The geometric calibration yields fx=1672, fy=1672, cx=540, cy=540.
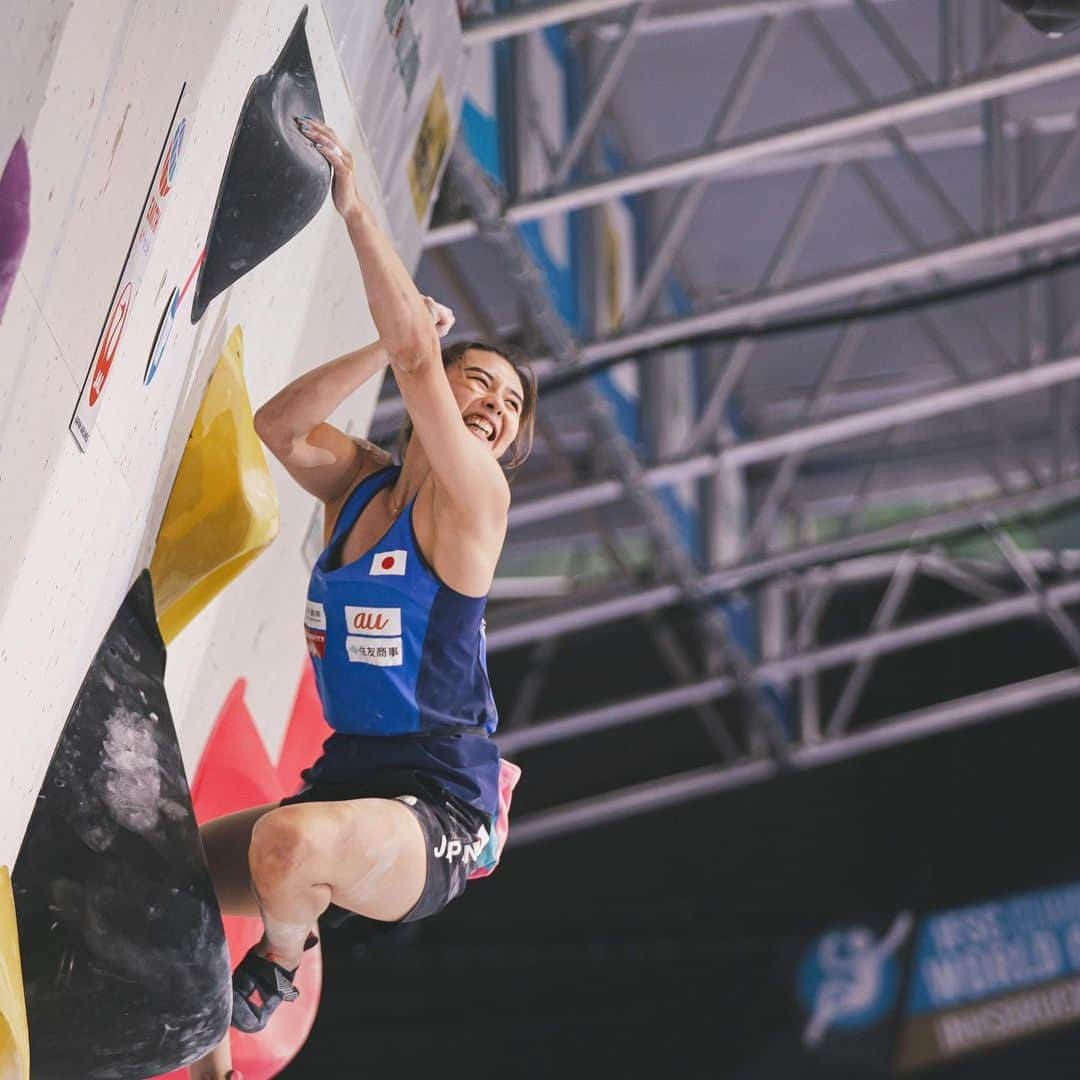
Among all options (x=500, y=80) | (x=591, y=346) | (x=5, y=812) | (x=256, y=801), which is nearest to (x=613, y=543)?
(x=591, y=346)

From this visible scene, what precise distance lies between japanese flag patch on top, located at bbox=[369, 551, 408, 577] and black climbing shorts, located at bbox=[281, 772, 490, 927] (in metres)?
0.28

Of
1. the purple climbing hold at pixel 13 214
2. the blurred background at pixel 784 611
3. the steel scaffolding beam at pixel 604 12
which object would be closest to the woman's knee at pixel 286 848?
the purple climbing hold at pixel 13 214

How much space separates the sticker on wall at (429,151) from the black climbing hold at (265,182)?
0.86 m

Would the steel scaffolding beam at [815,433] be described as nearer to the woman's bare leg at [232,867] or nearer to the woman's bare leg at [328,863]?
the woman's bare leg at [232,867]

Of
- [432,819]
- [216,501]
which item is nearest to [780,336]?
[216,501]

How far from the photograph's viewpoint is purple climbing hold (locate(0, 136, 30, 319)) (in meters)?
1.50

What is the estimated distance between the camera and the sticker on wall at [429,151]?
317 centimetres

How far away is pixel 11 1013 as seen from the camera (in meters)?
1.71

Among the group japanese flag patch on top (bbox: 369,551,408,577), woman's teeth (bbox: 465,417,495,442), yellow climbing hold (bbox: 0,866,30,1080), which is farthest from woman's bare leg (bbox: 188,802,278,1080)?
woman's teeth (bbox: 465,417,495,442)

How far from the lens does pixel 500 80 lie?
14.9 ft

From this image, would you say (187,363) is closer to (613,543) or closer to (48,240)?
(48,240)

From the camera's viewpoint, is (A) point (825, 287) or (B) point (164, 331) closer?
(B) point (164, 331)

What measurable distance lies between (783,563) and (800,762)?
5.62ft

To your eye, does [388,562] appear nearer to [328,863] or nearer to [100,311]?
[328,863]
